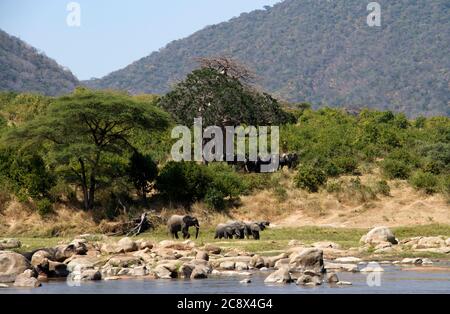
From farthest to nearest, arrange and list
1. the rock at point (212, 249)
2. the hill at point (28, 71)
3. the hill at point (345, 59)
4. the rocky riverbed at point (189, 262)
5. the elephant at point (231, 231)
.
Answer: the hill at point (345, 59)
the hill at point (28, 71)
the elephant at point (231, 231)
the rock at point (212, 249)
the rocky riverbed at point (189, 262)

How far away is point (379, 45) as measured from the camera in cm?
17200

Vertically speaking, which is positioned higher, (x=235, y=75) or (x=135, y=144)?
(x=235, y=75)

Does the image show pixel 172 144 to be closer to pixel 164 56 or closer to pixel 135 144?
pixel 135 144

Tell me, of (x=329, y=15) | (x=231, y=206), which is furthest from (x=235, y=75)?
(x=329, y=15)

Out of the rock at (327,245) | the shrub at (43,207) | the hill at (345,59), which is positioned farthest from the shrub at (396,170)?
the hill at (345,59)

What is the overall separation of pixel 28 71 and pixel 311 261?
355 ft

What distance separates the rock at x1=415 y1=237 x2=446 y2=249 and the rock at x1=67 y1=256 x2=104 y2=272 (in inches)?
412

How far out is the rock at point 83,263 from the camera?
2481 cm

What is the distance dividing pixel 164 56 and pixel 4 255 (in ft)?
582

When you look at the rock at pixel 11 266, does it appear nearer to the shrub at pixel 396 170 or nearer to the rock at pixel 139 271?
the rock at pixel 139 271

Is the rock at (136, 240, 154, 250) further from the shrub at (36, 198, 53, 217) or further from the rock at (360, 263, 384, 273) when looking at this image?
the shrub at (36, 198, 53, 217)

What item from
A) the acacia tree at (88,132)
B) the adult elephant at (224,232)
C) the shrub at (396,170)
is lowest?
the adult elephant at (224,232)

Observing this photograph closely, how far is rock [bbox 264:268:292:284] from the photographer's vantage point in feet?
71.9

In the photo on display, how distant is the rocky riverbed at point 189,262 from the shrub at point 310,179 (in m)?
12.6
